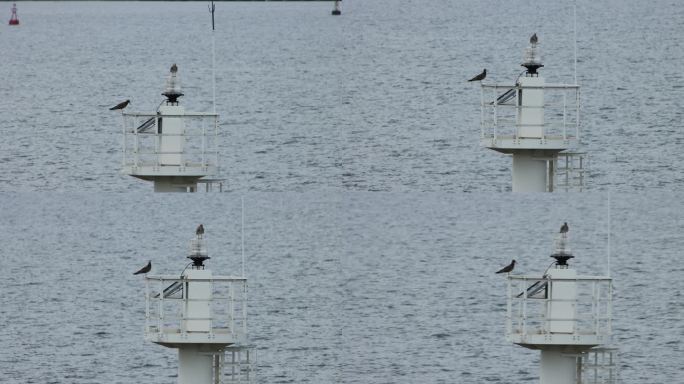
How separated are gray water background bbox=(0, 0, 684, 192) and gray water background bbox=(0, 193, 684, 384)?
3.28 meters

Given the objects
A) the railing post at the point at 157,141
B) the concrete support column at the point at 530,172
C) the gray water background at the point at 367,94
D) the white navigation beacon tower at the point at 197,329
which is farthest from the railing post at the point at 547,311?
the gray water background at the point at 367,94

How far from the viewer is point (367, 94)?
357ft

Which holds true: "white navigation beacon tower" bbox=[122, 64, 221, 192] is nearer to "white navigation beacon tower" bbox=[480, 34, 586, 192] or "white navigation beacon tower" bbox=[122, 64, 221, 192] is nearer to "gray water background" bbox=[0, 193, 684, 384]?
"white navigation beacon tower" bbox=[480, 34, 586, 192]

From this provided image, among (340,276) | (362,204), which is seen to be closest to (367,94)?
(362,204)

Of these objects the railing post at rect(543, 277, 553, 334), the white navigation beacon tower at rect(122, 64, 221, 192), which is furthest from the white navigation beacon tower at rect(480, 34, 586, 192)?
the railing post at rect(543, 277, 553, 334)

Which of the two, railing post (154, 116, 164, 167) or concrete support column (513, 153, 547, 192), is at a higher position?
railing post (154, 116, 164, 167)

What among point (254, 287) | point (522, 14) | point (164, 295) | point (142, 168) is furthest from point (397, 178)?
point (164, 295)

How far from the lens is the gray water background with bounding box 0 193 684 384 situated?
6097 centimetres

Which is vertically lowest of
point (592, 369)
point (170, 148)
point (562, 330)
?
point (592, 369)

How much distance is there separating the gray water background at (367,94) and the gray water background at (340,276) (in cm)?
328

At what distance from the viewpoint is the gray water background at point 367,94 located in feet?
281

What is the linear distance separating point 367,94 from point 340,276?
23.3 meters

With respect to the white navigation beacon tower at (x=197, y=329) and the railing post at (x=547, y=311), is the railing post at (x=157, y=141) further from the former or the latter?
the railing post at (x=547, y=311)

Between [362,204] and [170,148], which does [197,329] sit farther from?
[362,204]
